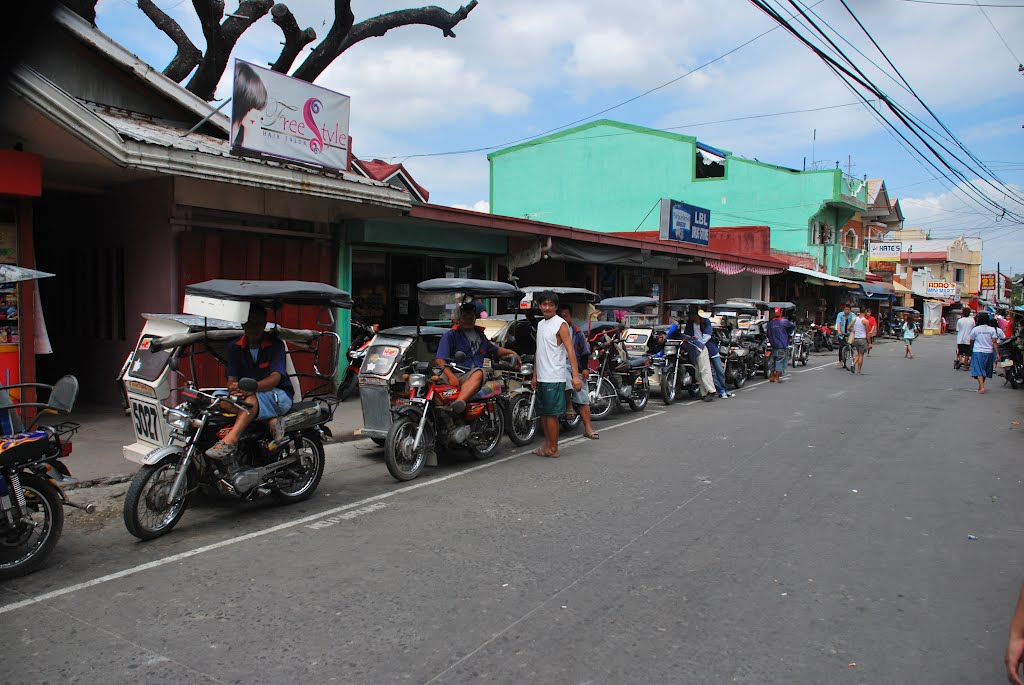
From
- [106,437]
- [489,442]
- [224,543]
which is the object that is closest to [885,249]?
[489,442]

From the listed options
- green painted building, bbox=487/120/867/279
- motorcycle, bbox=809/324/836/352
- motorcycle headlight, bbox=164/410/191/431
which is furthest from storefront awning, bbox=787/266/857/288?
motorcycle headlight, bbox=164/410/191/431

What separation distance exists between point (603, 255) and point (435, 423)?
38.2 ft

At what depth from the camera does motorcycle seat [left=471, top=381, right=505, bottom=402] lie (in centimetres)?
801

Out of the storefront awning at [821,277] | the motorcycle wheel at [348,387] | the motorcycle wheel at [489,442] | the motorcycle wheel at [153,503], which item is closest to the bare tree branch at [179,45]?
the motorcycle wheel at [348,387]

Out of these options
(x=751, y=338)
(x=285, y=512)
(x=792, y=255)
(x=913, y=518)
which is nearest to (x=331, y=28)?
(x=751, y=338)

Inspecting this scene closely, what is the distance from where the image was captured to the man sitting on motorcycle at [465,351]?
7.72 meters

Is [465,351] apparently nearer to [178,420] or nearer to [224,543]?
[178,420]

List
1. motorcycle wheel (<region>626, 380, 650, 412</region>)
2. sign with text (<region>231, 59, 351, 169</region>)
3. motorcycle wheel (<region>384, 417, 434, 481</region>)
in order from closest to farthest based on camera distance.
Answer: motorcycle wheel (<region>384, 417, 434, 481</region>) < sign with text (<region>231, 59, 351, 169</region>) < motorcycle wheel (<region>626, 380, 650, 412</region>)

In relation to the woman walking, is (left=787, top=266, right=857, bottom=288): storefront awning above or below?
above

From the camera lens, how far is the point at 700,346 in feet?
44.7

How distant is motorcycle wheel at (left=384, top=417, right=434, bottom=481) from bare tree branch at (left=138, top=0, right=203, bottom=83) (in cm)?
1781

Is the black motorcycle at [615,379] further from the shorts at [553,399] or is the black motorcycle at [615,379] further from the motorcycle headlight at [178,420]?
the motorcycle headlight at [178,420]

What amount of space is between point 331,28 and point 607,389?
15314 millimetres

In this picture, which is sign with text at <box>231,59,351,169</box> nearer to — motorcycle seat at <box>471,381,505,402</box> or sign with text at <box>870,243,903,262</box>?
motorcycle seat at <box>471,381,505,402</box>
